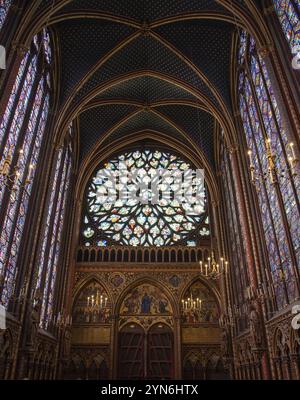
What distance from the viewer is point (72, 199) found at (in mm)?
23688

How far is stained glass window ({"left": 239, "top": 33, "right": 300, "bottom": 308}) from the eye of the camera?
11938mm

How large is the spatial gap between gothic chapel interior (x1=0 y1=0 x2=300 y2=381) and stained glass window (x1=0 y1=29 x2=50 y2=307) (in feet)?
0.29

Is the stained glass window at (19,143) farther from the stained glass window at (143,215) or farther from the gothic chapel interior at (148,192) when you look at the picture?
the stained glass window at (143,215)

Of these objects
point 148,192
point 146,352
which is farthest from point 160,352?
point 148,192

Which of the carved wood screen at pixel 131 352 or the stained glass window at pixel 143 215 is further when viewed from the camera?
the stained glass window at pixel 143 215

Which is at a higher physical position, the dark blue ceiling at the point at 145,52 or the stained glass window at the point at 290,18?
the dark blue ceiling at the point at 145,52

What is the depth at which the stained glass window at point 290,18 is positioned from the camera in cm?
1170

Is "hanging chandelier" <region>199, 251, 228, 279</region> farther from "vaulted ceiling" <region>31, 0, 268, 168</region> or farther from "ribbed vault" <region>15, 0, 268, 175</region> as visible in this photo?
"vaulted ceiling" <region>31, 0, 268, 168</region>

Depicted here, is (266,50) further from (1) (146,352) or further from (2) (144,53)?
(1) (146,352)

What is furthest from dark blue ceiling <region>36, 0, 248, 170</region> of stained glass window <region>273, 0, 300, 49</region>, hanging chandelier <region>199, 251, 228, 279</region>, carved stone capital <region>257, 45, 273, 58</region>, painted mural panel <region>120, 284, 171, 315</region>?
painted mural panel <region>120, 284, 171, 315</region>

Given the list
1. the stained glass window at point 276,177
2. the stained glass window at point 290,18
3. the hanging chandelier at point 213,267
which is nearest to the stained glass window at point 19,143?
the hanging chandelier at point 213,267

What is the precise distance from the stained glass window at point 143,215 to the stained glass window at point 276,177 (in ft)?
28.5

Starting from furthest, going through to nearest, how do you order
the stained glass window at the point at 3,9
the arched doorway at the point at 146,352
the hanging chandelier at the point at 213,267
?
the arched doorway at the point at 146,352 → the hanging chandelier at the point at 213,267 → the stained glass window at the point at 3,9
